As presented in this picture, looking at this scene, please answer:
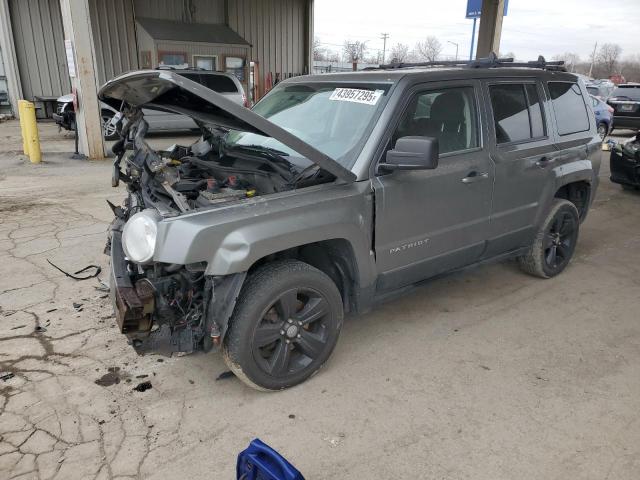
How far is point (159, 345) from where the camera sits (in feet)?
9.31

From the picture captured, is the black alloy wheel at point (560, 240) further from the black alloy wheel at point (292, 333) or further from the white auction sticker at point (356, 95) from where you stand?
the black alloy wheel at point (292, 333)

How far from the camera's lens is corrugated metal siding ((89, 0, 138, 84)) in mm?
17281

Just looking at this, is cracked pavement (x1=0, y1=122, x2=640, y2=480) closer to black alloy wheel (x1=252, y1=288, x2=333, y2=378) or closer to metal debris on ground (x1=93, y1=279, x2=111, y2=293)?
metal debris on ground (x1=93, y1=279, x2=111, y2=293)

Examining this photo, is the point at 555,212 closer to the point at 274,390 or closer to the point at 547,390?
the point at 547,390

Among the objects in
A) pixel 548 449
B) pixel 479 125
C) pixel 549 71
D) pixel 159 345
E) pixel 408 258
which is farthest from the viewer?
pixel 549 71

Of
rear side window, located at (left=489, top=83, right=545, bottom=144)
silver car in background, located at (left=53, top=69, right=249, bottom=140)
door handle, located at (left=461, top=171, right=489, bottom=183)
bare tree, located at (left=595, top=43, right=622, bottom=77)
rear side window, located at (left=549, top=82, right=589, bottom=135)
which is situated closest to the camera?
door handle, located at (left=461, top=171, right=489, bottom=183)

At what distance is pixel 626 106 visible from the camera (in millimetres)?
16344

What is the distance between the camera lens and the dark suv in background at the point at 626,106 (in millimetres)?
16156

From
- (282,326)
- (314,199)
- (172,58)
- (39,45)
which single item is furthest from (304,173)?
(39,45)

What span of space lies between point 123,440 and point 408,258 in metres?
2.07

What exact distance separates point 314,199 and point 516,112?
7.18 ft

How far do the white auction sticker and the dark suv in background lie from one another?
1613 centimetres

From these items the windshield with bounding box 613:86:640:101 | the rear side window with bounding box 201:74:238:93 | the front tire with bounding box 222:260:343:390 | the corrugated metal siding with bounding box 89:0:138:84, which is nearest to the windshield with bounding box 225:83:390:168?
the front tire with bounding box 222:260:343:390

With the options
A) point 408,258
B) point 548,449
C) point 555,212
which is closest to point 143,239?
point 408,258
